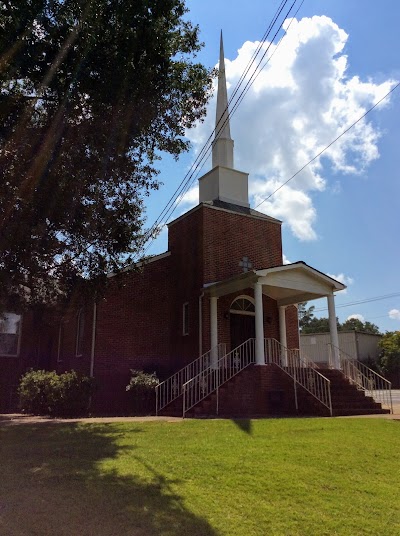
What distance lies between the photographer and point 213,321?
15.8m

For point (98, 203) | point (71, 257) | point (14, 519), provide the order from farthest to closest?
point (71, 257) < point (98, 203) < point (14, 519)

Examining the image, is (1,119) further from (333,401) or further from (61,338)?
(61,338)

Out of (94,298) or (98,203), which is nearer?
(98,203)

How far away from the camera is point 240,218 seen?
17.7 m

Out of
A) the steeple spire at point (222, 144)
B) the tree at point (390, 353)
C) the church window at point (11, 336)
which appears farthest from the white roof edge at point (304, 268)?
the tree at point (390, 353)

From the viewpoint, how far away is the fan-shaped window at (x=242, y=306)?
1675cm

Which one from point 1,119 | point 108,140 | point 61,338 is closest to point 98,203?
point 108,140

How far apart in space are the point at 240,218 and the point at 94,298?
7327 mm

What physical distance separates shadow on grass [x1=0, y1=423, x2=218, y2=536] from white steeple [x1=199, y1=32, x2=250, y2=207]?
12.3m

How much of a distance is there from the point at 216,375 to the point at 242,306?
170 inches

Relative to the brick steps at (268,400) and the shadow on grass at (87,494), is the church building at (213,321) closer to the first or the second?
the brick steps at (268,400)

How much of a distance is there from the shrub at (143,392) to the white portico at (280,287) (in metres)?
2.57

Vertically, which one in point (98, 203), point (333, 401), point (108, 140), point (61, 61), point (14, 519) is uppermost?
point (61, 61)

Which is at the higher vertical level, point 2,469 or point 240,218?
point 240,218
